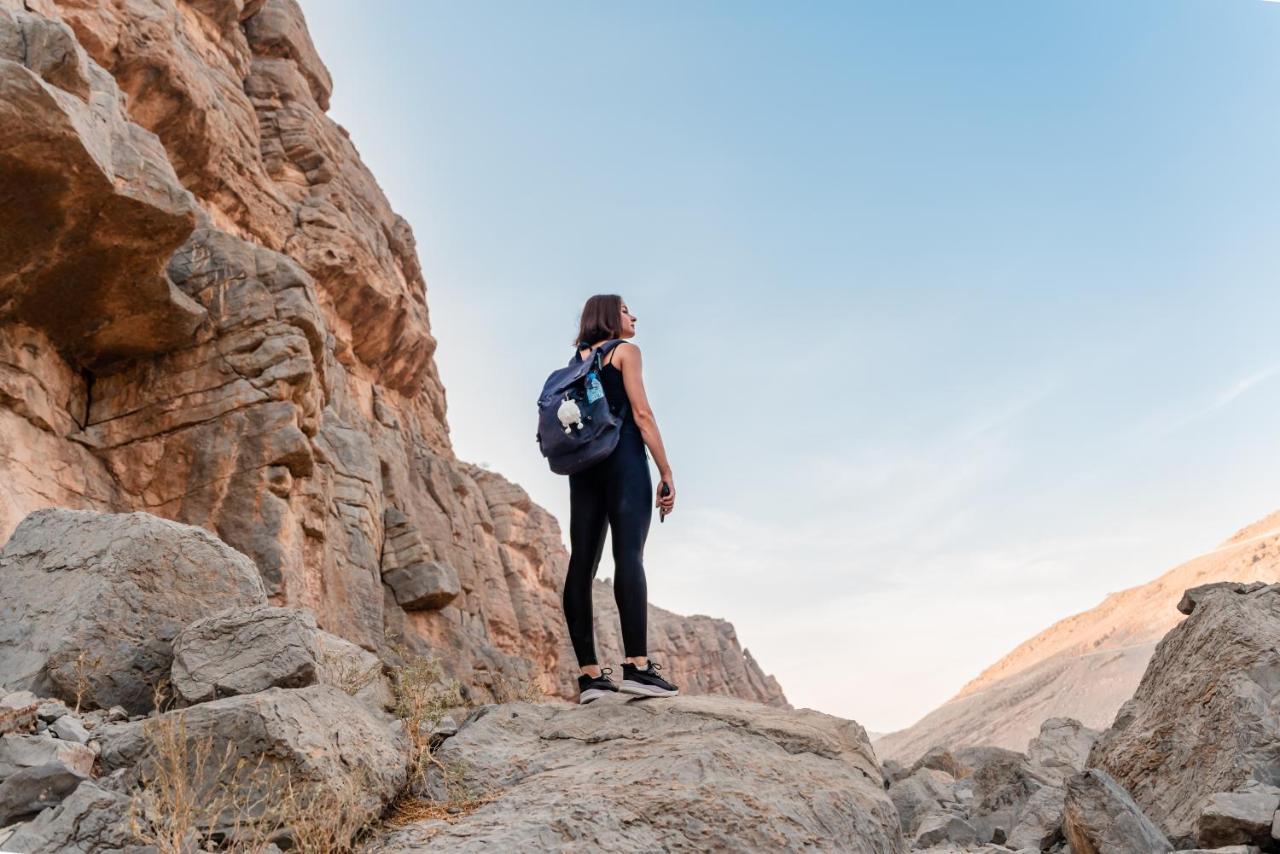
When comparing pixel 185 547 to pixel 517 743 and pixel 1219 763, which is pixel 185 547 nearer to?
pixel 517 743

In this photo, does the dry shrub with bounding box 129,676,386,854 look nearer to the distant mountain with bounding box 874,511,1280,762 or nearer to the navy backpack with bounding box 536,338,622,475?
the navy backpack with bounding box 536,338,622,475

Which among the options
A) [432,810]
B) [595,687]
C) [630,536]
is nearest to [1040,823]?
[595,687]

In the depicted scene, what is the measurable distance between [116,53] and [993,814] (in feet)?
68.9

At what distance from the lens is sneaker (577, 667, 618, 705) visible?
5543mm

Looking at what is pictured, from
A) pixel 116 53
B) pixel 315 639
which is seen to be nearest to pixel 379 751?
pixel 315 639

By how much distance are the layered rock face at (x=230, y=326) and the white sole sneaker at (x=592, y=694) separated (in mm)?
8918

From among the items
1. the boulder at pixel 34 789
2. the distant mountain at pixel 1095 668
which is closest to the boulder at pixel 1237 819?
the boulder at pixel 34 789

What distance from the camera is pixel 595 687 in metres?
5.64

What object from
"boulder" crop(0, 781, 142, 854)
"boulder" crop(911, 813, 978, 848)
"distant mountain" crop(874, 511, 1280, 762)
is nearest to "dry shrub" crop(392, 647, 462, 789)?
"boulder" crop(0, 781, 142, 854)

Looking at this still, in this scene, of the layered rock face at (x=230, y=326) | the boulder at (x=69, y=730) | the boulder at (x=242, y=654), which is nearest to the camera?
the boulder at (x=69, y=730)

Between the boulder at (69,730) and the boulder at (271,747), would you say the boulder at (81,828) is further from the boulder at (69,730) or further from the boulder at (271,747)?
the boulder at (69,730)

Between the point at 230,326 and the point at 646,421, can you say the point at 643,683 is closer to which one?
the point at 646,421

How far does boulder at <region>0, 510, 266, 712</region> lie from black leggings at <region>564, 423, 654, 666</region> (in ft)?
→ 5.86

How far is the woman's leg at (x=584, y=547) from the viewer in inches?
222
